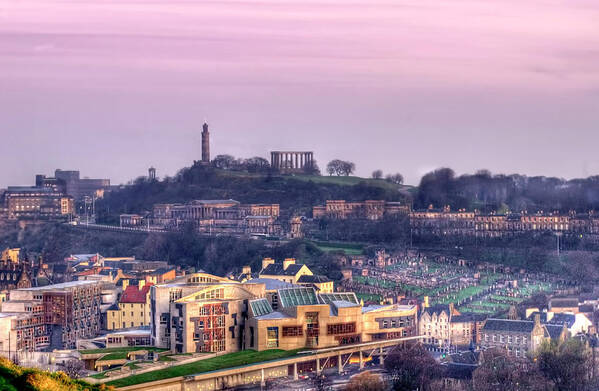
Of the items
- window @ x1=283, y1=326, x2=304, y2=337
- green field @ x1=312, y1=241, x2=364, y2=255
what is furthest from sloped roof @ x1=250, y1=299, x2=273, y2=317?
green field @ x1=312, y1=241, x2=364, y2=255

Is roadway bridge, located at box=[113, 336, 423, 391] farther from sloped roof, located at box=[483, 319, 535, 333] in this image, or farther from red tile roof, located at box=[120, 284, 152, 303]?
red tile roof, located at box=[120, 284, 152, 303]

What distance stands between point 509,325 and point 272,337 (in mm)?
9772

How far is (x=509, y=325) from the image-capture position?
48.0m

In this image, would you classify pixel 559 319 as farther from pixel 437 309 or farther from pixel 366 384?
pixel 366 384

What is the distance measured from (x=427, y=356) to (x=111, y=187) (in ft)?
311

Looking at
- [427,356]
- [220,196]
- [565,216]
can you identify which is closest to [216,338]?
[427,356]

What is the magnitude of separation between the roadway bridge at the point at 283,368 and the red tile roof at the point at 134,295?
Result: 11.7 m

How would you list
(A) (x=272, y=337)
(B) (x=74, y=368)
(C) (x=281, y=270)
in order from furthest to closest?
(C) (x=281, y=270), (A) (x=272, y=337), (B) (x=74, y=368)

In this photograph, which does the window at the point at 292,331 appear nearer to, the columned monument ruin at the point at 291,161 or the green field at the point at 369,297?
the green field at the point at 369,297

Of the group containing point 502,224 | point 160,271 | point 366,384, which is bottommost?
point 366,384

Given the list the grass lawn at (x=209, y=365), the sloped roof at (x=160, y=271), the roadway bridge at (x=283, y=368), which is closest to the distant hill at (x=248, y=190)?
the sloped roof at (x=160, y=271)

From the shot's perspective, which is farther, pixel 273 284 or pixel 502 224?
pixel 502 224

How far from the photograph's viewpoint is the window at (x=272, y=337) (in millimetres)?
42062

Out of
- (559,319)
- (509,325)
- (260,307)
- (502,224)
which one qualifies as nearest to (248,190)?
(502,224)
